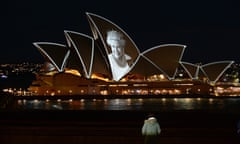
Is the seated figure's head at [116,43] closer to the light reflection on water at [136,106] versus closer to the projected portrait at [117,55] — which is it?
the projected portrait at [117,55]

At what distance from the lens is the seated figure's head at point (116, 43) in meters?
62.3

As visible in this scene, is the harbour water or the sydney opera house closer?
the harbour water

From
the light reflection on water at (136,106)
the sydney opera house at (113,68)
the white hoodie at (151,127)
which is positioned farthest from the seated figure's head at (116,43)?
the white hoodie at (151,127)

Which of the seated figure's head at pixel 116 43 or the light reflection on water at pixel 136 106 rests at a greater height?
the seated figure's head at pixel 116 43

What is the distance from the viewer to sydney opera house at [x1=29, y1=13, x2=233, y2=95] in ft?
198

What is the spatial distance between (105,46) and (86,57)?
10.7ft

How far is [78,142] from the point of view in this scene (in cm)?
968

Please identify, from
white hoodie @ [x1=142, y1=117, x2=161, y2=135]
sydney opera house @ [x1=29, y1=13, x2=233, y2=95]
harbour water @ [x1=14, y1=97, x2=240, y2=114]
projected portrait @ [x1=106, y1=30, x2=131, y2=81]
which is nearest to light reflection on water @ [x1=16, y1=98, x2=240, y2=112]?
harbour water @ [x1=14, y1=97, x2=240, y2=114]

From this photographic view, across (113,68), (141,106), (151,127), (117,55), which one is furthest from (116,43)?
(151,127)

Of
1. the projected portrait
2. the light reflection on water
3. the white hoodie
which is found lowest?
the light reflection on water

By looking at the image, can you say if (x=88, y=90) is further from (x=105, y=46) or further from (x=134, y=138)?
(x=134, y=138)

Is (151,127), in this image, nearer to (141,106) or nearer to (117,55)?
(141,106)

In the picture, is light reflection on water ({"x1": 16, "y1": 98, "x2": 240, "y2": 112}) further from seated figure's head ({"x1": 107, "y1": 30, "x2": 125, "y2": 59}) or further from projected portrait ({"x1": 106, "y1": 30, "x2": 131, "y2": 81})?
projected portrait ({"x1": 106, "y1": 30, "x2": 131, "y2": 81})

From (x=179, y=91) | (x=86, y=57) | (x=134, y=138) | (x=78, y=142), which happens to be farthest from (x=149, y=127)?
(x=179, y=91)
